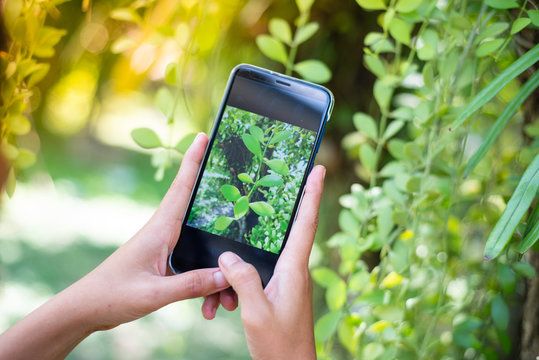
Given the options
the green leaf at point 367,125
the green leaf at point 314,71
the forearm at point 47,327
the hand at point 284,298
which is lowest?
the forearm at point 47,327

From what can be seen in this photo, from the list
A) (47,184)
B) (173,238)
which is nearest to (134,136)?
(173,238)

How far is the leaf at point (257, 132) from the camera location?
0.63 meters

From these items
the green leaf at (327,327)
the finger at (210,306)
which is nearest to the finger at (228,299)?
the finger at (210,306)

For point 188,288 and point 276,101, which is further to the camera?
point 276,101

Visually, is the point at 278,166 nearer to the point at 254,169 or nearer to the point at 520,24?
the point at 254,169

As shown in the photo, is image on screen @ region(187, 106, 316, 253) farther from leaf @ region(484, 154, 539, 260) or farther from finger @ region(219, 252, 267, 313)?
leaf @ region(484, 154, 539, 260)

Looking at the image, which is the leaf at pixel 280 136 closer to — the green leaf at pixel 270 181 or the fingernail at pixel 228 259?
the green leaf at pixel 270 181

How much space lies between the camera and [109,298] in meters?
0.56

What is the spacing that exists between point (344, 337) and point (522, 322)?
0.33 meters

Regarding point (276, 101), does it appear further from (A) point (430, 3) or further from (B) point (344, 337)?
(B) point (344, 337)

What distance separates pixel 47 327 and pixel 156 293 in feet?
0.49

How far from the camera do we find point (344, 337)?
663 millimetres

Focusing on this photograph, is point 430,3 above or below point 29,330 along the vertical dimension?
above

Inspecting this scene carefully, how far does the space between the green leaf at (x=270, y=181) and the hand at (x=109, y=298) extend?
0.13 m
